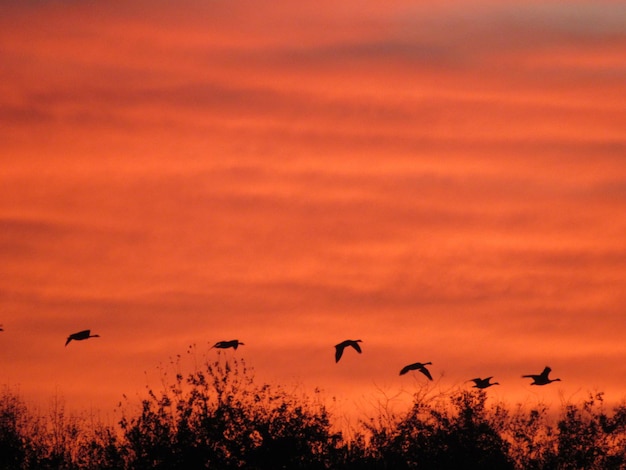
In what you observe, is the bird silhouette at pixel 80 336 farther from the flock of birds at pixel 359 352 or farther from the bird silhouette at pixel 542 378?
the bird silhouette at pixel 542 378

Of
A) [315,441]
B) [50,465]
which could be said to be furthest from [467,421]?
[50,465]

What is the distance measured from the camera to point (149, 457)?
164ft

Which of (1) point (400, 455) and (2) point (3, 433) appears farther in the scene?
(2) point (3, 433)

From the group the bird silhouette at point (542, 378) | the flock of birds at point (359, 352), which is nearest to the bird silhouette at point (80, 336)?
the flock of birds at point (359, 352)

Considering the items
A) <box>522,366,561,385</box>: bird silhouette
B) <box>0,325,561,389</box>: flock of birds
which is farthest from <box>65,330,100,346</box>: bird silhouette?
<box>522,366,561,385</box>: bird silhouette

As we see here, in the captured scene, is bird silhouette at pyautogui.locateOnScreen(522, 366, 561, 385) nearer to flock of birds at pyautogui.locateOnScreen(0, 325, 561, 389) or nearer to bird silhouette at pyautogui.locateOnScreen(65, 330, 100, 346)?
flock of birds at pyautogui.locateOnScreen(0, 325, 561, 389)

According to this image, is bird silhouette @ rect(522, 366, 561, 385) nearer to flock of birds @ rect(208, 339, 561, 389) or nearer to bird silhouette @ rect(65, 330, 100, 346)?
flock of birds @ rect(208, 339, 561, 389)

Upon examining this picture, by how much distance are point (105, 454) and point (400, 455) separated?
10873mm

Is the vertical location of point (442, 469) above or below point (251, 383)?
below

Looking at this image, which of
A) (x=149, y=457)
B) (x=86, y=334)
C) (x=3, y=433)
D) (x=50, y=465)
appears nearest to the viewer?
(x=86, y=334)

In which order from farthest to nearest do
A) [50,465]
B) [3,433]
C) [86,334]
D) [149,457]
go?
[3,433] → [50,465] → [149,457] → [86,334]

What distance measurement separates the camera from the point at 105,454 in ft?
167

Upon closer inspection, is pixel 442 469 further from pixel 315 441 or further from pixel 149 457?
pixel 149 457

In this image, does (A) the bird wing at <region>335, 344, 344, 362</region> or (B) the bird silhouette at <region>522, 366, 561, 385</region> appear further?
(B) the bird silhouette at <region>522, 366, 561, 385</region>
